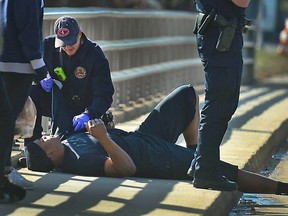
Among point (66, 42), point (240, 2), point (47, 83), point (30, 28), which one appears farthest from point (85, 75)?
point (240, 2)

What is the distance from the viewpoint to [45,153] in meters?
6.75

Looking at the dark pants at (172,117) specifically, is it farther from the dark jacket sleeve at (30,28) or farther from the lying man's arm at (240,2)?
the dark jacket sleeve at (30,28)

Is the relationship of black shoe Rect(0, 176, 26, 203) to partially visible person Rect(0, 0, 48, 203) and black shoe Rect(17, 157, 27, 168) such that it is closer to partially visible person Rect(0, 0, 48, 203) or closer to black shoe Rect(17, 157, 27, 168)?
partially visible person Rect(0, 0, 48, 203)

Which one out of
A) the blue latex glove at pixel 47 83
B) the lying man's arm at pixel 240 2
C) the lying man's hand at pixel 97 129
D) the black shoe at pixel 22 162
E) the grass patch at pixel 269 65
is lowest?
the grass patch at pixel 269 65

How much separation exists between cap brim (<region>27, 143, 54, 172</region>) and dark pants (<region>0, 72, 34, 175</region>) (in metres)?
0.59

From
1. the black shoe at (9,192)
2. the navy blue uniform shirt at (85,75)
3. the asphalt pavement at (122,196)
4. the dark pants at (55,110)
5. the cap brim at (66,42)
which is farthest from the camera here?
the dark pants at (55,110)

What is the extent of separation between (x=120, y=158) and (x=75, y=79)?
91 centimetres

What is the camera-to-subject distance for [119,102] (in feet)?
38.0

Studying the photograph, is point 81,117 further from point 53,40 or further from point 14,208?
point 14,208

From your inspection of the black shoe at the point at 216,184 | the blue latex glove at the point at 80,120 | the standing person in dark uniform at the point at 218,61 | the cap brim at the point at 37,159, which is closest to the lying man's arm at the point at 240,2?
the standing person in dark uniform at the point at 218,61

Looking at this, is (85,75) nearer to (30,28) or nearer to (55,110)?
(55,110)

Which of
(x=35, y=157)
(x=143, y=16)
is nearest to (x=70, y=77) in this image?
(x=35, y=157)

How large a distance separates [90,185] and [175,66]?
8.61 meters

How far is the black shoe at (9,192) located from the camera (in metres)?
5.82
